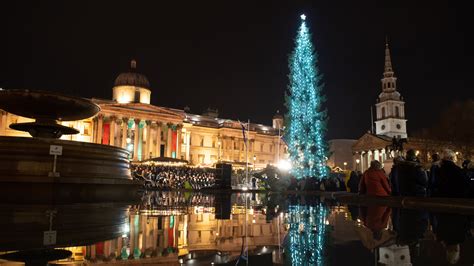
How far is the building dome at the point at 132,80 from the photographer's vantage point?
57.8 meters

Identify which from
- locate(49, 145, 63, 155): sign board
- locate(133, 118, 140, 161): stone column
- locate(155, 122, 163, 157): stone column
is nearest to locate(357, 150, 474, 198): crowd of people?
locate(49, 145, 63, 155): sign board

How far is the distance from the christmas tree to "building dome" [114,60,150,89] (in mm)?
37514

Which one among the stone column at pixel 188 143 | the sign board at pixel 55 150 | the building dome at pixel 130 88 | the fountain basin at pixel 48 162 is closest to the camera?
the fountain basin at pixel 48 162

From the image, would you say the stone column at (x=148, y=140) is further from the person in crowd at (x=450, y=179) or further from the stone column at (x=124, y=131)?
the person in crowd at (x=450, y=179)

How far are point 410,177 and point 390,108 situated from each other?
77626 mm

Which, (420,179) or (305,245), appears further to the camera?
(420,179)

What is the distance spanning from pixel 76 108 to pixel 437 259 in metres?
10.7

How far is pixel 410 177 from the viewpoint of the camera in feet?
28.3

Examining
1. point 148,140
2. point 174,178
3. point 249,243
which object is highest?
point 148,140

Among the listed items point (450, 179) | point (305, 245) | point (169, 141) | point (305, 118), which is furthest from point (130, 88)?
point (305, 245)

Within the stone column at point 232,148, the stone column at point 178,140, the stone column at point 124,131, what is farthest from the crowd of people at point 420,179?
the stone column at point 232,148

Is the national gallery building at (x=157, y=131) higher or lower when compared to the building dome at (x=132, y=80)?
lower

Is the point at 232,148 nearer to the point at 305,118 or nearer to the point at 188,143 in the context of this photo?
the point at 188,143

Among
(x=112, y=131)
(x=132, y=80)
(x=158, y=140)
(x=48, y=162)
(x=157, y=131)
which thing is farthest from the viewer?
(x=132, y=80)
